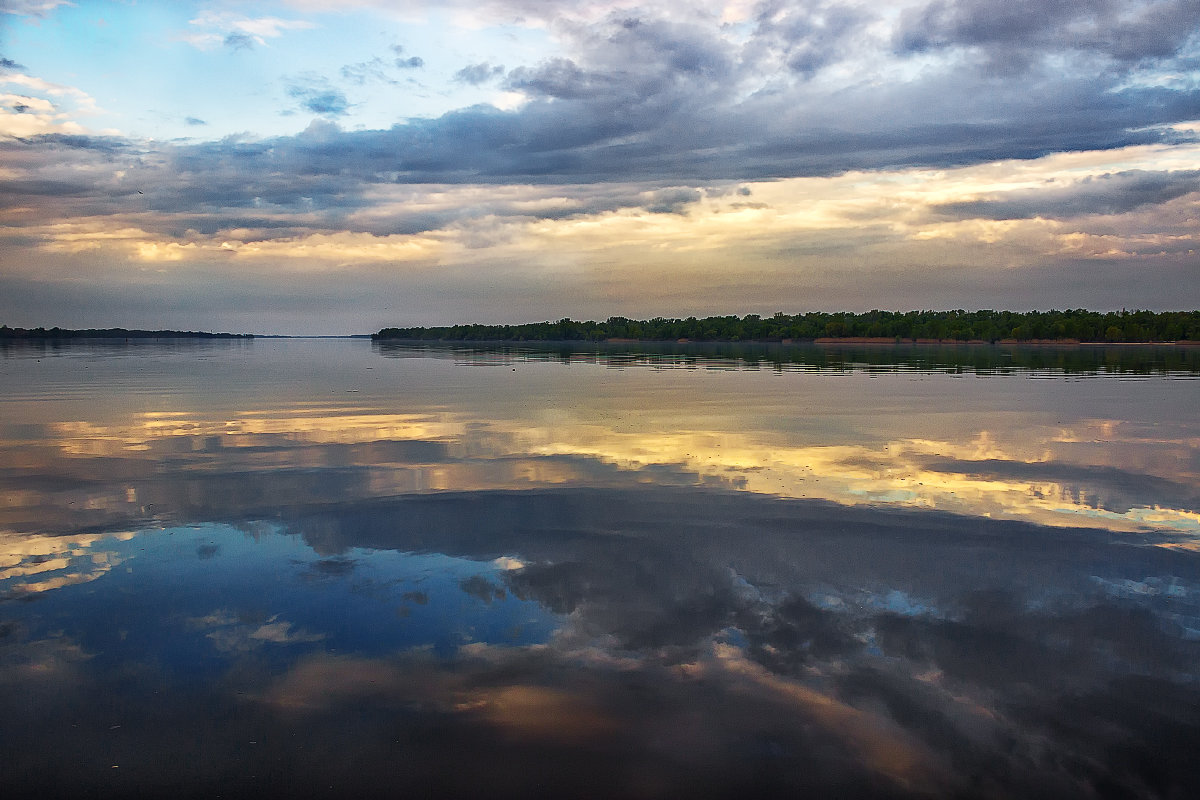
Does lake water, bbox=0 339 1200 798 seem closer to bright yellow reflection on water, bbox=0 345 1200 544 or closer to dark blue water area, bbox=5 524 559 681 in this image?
dark blue water area, bbox=5 524 559 681

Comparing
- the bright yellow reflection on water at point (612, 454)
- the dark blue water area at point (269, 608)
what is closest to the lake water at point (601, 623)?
the dark blue water area at point (269, 608)

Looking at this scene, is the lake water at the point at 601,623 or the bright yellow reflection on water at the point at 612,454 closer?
the lake water at the point at 601,623

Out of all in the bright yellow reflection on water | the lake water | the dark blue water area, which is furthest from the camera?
the bright yellow reflection on water

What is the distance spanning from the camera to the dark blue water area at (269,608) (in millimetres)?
8289

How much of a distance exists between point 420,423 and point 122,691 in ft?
64.5

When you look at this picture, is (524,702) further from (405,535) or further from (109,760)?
(405,535)

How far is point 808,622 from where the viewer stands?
29.7 feet

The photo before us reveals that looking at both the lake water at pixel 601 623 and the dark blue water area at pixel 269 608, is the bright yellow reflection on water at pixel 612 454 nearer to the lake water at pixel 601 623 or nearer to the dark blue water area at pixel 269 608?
the lake water at pixel 601 623

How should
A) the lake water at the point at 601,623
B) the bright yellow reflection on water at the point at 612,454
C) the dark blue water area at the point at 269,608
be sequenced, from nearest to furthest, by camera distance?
the lake water at the point at 601,623 → the dark blue water area at the point at 269,608 → the bright yellow reflection on water at the point at 612,454

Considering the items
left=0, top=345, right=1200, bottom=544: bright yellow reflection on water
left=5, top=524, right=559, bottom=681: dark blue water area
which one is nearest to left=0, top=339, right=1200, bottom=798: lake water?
left=5, top=524, right=559, bottom=681: dark blue water area

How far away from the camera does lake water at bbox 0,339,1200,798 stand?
630cm

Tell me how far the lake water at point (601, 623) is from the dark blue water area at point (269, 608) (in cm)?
5

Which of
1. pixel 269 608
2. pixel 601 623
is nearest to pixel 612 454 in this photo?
pixel 601 623

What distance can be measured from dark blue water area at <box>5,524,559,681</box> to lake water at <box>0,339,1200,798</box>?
48 millimetres
